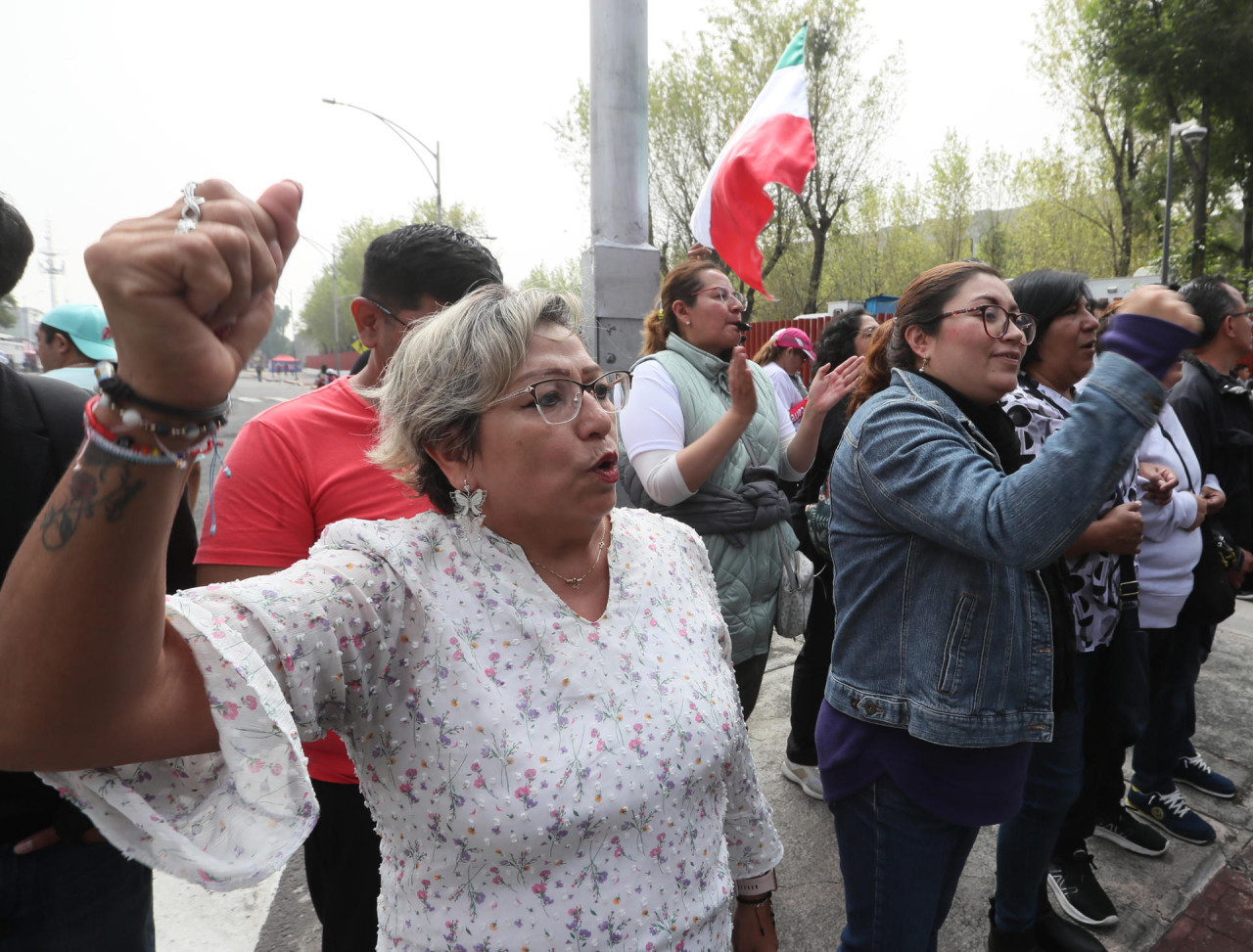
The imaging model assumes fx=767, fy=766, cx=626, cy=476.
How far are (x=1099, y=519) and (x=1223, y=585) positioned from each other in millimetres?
1647

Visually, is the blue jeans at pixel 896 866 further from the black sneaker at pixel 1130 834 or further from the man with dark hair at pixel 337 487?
the black sneaker at pixel 1130 834

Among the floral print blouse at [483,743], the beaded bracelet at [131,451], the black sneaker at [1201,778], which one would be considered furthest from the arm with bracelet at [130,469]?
the black sneaker at [1201,778]

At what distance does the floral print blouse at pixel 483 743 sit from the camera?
989 millimetres

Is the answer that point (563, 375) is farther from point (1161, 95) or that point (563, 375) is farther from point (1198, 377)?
point (1161, 95)

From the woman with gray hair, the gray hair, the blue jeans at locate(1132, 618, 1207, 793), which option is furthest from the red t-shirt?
the blue jeans at locate(1132, 618, 1207, 793)

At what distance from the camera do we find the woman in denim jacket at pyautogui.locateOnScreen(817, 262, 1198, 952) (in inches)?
66.5

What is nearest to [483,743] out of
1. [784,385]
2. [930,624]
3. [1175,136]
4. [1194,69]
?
[930,624]

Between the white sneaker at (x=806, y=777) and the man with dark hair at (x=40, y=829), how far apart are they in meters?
2.67

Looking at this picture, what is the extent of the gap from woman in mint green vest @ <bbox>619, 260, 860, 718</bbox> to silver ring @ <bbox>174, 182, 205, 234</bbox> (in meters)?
1.88

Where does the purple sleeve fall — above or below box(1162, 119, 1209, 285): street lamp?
below

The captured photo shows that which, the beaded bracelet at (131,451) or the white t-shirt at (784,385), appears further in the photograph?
the white t-shirt at (784,385)

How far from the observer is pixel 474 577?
4.18 feet

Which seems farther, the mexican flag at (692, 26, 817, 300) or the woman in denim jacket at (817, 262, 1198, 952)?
the mexican flag at (692, 26, 817, 300)

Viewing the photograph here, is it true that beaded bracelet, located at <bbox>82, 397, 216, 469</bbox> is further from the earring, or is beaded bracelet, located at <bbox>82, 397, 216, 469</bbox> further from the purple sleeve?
the purple sleeve
